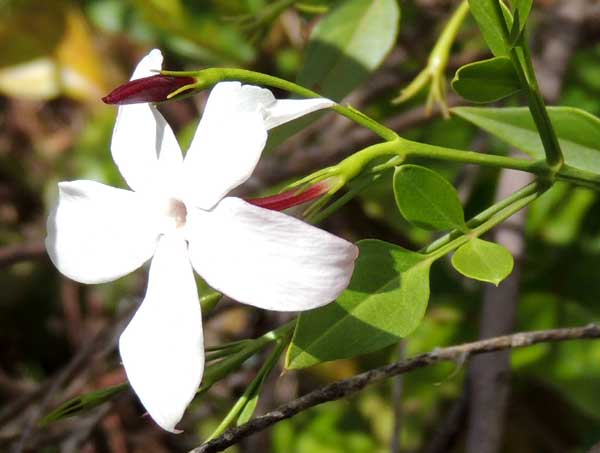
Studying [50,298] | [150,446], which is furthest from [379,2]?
[50,298]

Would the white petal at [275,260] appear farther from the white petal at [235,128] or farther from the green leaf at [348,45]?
the green leaf at [348,45]

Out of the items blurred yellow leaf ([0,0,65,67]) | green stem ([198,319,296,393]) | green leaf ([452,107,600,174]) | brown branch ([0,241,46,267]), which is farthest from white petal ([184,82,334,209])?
blurred yellow leaf ([0,0,65,67])

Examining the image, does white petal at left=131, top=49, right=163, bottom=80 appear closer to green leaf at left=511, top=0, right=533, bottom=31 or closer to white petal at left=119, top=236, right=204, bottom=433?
white petal at left=119, top=236, right=204, bottom=433

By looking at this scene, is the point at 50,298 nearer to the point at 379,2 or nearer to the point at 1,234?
the point at 1,234

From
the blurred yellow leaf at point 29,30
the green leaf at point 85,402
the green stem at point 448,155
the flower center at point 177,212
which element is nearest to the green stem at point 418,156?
the green stem at point 448,155

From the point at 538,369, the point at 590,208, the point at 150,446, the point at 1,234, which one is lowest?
the point at 150,446
